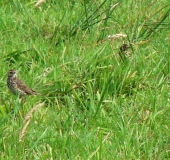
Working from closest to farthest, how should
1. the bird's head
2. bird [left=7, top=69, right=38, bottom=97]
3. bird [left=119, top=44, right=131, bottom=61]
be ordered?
bird [left=7, top=69, right=38, bottom=97]
the bird's head
bird [left=119, top=44, right=131, bottom=61]

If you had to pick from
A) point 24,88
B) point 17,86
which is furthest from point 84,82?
point 17,86

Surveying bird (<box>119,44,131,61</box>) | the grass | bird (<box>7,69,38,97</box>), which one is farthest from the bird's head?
bird (<box>119,44,131,61</box>)

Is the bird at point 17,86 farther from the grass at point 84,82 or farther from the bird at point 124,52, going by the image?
the bird at point 124,52

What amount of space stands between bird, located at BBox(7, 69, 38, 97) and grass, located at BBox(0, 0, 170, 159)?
0.07 metres

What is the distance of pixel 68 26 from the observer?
7.22 metres

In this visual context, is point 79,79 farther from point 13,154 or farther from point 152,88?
point 13,154

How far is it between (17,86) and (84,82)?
68 cm

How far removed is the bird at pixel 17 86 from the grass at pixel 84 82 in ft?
0.24

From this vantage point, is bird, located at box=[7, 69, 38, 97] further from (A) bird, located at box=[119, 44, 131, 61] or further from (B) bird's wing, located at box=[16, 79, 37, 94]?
(A) bird, located at box=[119, 44, 131, 61]

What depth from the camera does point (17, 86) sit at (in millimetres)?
5516

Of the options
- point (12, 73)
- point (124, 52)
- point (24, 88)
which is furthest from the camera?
point (124, 52)

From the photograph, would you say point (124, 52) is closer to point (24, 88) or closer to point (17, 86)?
point (24, 88)

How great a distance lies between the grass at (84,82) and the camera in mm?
4887

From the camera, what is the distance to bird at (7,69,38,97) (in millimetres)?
5555
